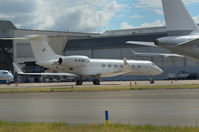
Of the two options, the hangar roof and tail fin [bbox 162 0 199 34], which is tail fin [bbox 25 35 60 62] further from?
the hangar roof

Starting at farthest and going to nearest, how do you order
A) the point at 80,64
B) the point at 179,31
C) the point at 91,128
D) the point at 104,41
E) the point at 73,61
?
1. the point at 104,41
2. the point at 80,64
3. the point at 73,61
4. the point at 179,31
5. the point at 91,128

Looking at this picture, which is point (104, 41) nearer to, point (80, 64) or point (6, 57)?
point (6, 57)

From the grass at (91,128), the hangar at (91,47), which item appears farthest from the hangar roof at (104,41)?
the grass at (91,128)

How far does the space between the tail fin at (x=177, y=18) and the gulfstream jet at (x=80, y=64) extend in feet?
63.9

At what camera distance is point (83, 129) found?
11.2 meters

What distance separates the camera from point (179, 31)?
30016mm

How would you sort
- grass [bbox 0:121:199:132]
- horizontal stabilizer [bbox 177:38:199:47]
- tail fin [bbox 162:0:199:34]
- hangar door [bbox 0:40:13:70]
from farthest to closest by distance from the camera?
1. hangar door [bbox 0:40:13:70]
2. tail fin [bbox 162:0:199:34]
3. horizontal stabilizer [bbox 177:38:199:47]
4. grass [bbox 0:121:199:132]

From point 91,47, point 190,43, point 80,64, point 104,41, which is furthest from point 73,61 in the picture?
point 91,47

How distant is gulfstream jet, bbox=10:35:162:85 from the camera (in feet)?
154

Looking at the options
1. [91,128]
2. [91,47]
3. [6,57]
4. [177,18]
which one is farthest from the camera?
[6,57]

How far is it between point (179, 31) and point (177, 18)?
1204 millimetres

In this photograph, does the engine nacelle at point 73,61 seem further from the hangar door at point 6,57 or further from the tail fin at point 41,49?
the hangar door at point 6,57

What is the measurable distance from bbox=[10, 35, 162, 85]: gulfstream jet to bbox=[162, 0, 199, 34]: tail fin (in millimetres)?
19472

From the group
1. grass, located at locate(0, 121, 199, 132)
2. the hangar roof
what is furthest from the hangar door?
grass, located at locate(0, 121, 199, 132)
